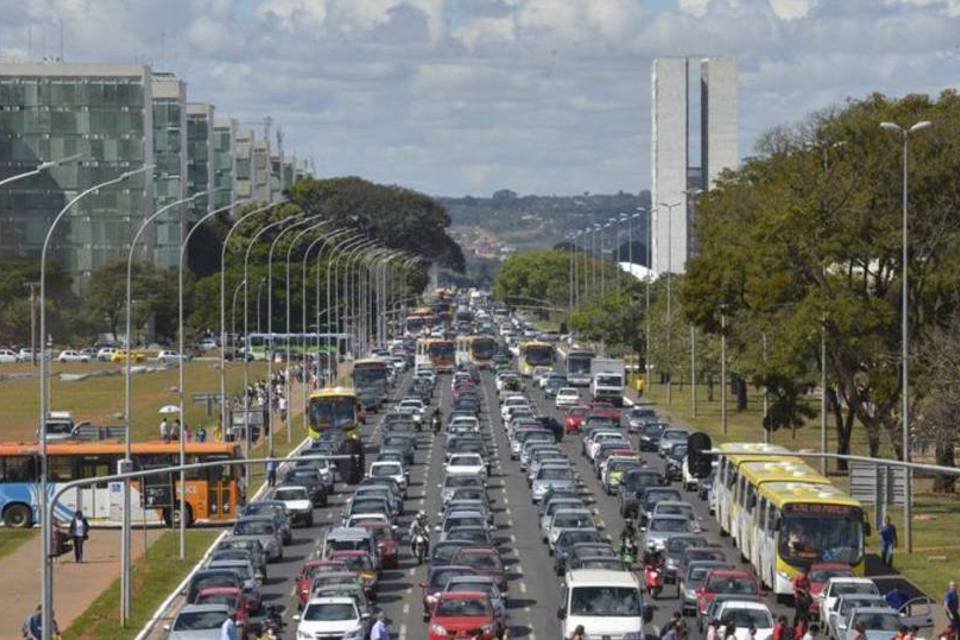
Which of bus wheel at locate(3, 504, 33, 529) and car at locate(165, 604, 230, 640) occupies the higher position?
car at locate(165, 604, 230, 640)

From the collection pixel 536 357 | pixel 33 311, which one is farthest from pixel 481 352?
pixel 33 311

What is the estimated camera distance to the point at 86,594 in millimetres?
53625

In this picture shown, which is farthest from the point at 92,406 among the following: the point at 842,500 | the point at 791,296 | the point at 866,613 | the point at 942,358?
the point at 866,613

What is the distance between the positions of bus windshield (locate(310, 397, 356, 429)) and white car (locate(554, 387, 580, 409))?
2357 centimetres

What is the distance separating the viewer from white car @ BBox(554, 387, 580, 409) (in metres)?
118

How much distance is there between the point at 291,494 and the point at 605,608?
85.8 ft

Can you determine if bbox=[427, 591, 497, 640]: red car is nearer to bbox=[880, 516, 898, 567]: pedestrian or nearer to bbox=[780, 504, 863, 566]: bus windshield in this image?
bbox=[780, 504, 863, 566]: bus windshield

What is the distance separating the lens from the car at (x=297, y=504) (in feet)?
220

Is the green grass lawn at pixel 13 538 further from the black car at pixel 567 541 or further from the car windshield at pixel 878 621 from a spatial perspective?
the car windshield at pixel 878 621

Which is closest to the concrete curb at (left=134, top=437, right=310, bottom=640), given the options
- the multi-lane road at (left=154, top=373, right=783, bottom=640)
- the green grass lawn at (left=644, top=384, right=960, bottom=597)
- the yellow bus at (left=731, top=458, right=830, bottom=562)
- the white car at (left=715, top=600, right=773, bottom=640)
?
the multi-lane road at (left=154, top=373, right=783, bottom=640)

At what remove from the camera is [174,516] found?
225 feet

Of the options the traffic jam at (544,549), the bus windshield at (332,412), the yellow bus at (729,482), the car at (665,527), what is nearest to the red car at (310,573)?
the traffic jam at (544,549)

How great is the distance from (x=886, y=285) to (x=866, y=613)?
36.8 meters

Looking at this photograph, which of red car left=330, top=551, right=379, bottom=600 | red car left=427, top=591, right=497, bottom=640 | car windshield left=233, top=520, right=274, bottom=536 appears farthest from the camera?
car windshield left=233, top=520, right=274, bottom=536
